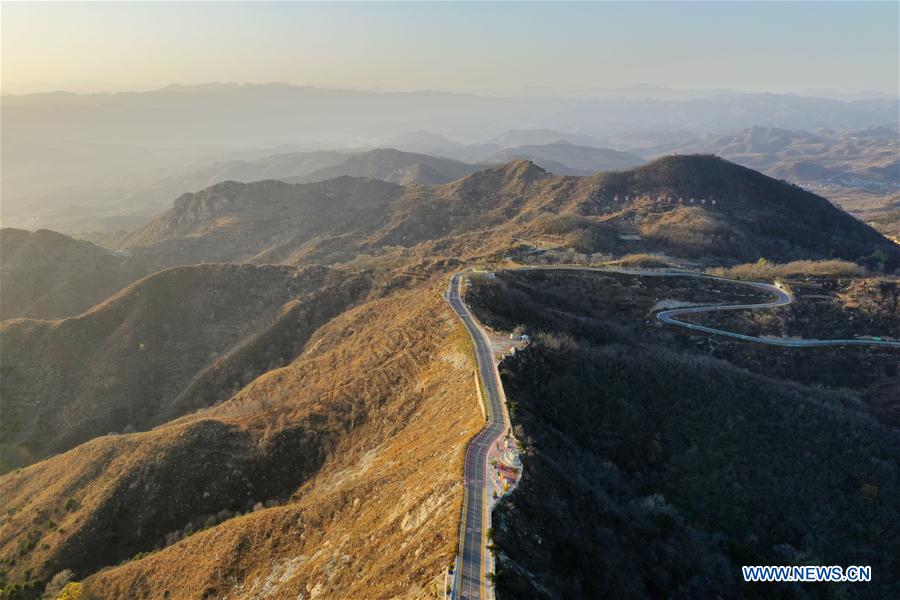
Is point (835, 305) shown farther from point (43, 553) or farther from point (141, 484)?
Result: point (43, 553)

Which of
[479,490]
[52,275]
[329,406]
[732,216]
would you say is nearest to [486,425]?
[479,490]

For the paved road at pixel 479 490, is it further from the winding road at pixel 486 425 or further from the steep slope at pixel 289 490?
the steep slope at pixel 289 490

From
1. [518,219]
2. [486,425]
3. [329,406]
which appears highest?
[518,219]

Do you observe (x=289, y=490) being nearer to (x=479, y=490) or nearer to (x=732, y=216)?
(x=479, y=490)

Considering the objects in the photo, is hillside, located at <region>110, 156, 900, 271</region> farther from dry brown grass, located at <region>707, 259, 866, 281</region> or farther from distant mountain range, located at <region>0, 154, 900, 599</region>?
dry brown grass, located at <region>707, 259, 866, 281</region>

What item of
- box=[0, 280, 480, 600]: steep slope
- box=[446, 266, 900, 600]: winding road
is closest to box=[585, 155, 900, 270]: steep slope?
box=[446, 266, 900, 600]: winding road

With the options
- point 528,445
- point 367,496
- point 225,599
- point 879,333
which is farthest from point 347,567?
point 879,333
